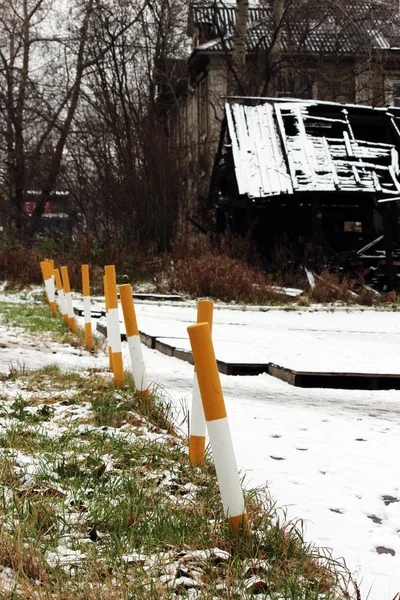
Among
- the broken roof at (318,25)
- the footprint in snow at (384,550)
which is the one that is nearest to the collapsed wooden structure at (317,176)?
the broken roof at (318,25)

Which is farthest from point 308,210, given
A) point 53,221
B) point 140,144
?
point 53,221

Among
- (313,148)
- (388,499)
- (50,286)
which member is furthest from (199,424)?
(313,148)

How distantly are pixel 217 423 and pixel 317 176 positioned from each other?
57.9 feet

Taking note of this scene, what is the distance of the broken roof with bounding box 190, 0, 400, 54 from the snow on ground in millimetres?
15843

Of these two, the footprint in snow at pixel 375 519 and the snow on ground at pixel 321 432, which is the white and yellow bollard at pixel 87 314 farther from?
the footprint in snow at pixel 375 519

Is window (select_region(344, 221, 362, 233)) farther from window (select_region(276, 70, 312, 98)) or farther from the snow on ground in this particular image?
the snow on ground

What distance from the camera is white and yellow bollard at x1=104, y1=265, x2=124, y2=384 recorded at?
21.3 feet

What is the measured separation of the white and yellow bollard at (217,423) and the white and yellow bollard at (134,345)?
252 centimetres

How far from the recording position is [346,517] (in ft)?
11.8

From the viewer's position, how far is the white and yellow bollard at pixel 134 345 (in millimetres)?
5652

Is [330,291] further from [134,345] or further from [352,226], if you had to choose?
[134,345]

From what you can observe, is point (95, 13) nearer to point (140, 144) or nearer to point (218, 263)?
point (140, 144)

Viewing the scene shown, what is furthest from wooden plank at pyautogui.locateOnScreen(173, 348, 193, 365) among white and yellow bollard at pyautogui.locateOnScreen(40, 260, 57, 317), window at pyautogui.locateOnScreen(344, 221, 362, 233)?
window at pyautogui.locateOnScreen(344, 221, 362, 233)

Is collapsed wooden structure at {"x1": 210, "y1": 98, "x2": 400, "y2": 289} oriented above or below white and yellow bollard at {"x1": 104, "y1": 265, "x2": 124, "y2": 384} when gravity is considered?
above
